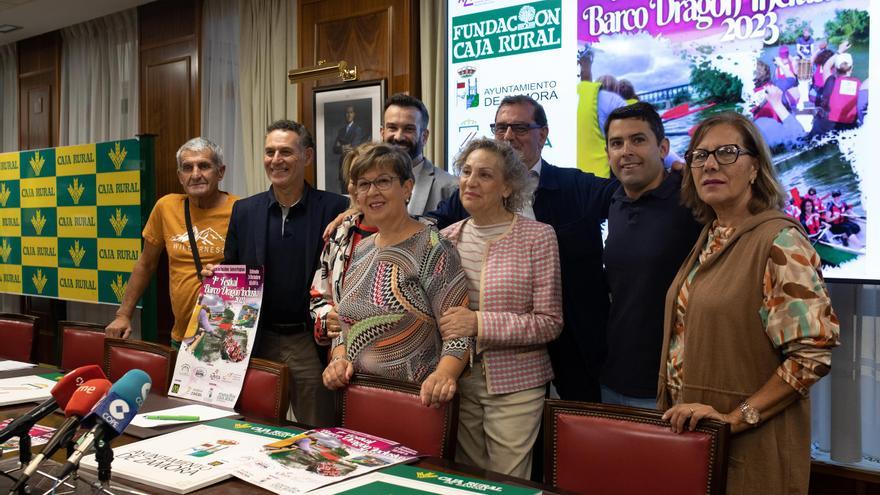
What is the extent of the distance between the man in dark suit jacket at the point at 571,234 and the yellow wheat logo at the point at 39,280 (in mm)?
4274

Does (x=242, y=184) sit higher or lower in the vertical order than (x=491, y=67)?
lower

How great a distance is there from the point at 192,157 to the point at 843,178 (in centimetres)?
272

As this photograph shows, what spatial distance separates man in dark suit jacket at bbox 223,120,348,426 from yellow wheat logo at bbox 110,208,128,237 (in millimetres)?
2420

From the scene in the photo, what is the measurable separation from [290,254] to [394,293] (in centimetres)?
93

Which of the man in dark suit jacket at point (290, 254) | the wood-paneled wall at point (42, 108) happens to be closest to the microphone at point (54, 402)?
the man in dark suit jacket at point (290, 254)

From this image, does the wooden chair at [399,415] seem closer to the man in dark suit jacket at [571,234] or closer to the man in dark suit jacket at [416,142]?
the man in dark suit jacket at [571,234]

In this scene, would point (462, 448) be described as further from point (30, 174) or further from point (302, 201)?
point (30, 174)

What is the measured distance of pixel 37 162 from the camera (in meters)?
5.69

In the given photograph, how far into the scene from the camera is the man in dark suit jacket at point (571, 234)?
2539 mm

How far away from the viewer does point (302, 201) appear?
288cm

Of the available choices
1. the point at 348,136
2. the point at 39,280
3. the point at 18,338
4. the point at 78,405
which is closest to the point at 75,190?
the point at 39,280

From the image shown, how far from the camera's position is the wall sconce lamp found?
438cm

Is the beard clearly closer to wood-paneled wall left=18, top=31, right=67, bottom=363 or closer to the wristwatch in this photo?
the wristwatch

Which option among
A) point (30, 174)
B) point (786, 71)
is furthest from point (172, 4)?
point (786, 71)
